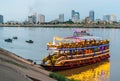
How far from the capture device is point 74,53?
4666 centimetres

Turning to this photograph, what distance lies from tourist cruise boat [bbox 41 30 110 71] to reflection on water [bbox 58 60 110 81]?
1.99ft

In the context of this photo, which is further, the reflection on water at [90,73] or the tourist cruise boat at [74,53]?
the tourist cruise boat at [74,53]

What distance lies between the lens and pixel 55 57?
1716 inches

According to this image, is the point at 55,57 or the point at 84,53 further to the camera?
the point at 84,53

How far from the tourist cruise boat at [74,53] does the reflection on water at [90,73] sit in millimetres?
606

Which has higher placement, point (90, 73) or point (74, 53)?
point (74, 53)

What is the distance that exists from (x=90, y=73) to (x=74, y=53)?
3.33 m

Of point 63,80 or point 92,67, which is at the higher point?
point 63,80

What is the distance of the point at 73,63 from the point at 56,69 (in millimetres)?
3859

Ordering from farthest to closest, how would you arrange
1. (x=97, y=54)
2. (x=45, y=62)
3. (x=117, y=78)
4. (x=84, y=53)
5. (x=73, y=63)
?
1. (x=97, y=54)
2. (x=84, y=53)
3. (x=73, y=63)
4. (x=45, y=62)
5. (x=117, y=78)

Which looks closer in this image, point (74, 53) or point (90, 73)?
point (90, 73)

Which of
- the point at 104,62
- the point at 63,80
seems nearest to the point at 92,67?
the point at 104,62

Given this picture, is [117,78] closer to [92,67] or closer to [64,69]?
[64,69]

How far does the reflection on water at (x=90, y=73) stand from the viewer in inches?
1588
